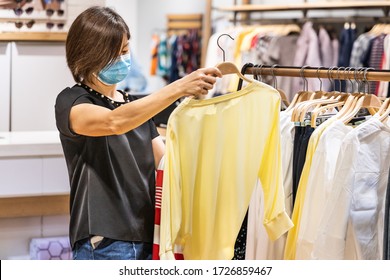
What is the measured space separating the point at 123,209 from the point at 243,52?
442cm

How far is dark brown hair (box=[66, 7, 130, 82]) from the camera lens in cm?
210

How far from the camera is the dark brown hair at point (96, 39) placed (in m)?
2.10

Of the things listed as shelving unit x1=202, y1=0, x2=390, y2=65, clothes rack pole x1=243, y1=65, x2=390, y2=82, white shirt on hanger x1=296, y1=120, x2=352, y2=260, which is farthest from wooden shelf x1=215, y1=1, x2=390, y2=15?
white shirt on hanger x1=296, y1=120, x2=352, y2=260

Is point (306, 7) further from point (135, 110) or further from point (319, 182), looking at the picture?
point (135, 110)

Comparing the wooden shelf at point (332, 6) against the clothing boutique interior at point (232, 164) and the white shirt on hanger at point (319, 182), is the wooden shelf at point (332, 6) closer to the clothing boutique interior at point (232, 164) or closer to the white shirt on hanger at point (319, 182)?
the clothing boutique interior at point (232, 164)

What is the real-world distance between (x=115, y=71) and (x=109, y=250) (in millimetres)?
528

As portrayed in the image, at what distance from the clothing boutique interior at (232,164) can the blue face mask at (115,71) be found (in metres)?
0.22

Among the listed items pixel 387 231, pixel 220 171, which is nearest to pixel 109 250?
pixel 220 171

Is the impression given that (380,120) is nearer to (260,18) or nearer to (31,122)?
(31,122)

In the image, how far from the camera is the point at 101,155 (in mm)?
2125

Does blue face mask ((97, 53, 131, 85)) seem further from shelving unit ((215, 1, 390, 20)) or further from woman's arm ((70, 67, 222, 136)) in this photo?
shelving unit ((215, 1, 390, 20))

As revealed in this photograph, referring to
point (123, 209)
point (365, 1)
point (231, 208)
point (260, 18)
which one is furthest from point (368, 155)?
point (260, 18)

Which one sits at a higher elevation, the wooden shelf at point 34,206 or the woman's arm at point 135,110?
the woman's arm at point 135,110

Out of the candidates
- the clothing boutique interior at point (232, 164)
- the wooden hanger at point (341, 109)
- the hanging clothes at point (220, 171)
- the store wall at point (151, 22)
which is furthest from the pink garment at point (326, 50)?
the hanging clothes at point (220, 171)
